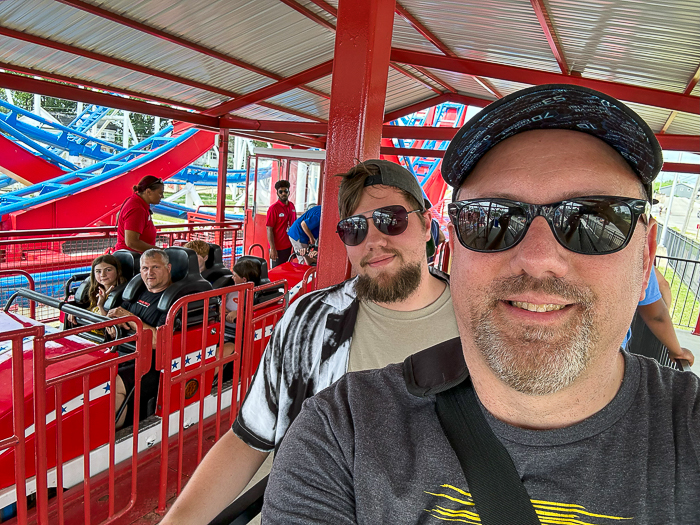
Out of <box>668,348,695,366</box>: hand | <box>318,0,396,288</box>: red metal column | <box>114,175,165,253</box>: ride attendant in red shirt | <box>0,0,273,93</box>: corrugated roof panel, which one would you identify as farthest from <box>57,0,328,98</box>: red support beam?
<box>668,348,695,366</box>: hand

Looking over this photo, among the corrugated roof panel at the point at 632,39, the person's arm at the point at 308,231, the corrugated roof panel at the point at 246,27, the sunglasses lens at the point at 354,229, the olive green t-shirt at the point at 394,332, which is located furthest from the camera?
the person's arm at the point at 308,231

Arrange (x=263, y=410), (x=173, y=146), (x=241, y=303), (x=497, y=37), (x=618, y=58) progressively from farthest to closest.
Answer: (x=173, y=146)
(x=497, y=37)
(x=618, y=58)
(x=241, y=303)
(x=263, y=410)

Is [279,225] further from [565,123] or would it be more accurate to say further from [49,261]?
[565,123]

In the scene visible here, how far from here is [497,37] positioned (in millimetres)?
5031

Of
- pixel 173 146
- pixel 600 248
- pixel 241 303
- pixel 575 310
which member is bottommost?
pixel 241 303

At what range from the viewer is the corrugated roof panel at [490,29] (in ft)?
14.1

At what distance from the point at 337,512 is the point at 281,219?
20.6 ft

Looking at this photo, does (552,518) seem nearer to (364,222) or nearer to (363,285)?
(363,285)

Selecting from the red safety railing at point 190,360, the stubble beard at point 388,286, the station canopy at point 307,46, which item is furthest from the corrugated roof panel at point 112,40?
the stubble beard at point 388,286

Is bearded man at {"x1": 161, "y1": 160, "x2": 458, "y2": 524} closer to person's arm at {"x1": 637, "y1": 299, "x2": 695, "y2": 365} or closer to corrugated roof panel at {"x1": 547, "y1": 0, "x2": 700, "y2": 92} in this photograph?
person's arm at {"x1": 637, "y1": 299, "x2": 695, "y2": 365}

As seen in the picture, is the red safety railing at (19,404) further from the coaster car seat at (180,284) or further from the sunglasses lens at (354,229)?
the coaster car seat at (180,284)

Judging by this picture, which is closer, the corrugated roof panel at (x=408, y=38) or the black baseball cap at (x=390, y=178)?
the black baseball cap at (x=390, y=178)

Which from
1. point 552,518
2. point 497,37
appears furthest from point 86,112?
point 552,518

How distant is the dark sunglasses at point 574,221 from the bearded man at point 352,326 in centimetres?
78
